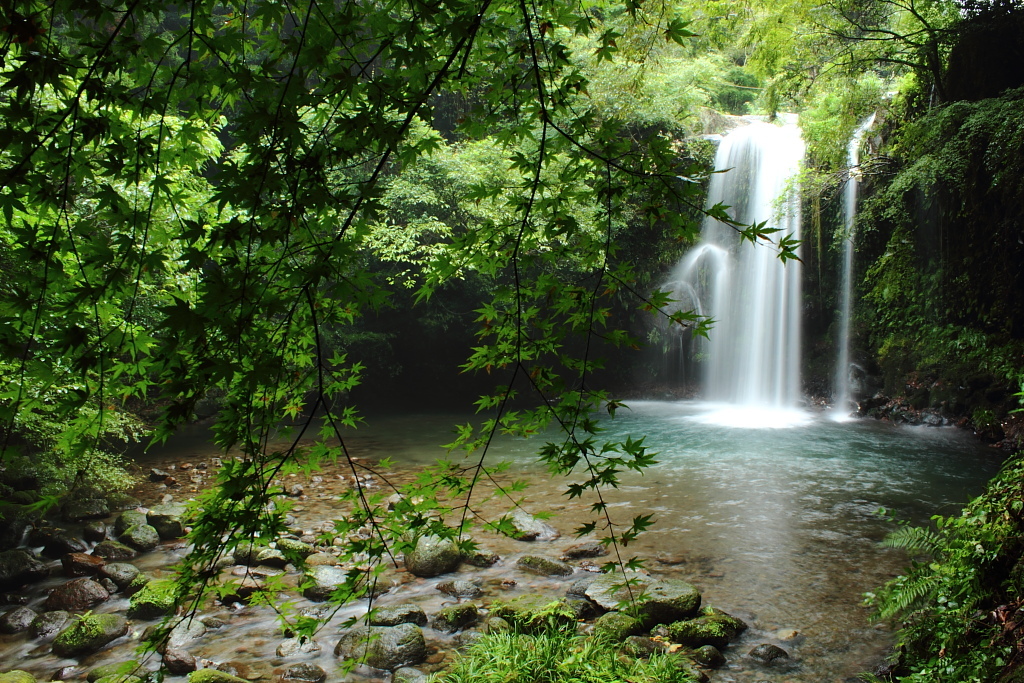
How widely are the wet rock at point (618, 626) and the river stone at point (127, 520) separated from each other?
16.4 feet

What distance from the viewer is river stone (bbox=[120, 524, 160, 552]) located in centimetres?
636

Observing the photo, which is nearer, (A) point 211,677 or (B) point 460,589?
(A) point 211,677

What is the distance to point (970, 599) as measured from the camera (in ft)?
11.5

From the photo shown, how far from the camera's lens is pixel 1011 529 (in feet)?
11.3

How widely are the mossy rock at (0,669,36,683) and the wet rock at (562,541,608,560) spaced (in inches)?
156

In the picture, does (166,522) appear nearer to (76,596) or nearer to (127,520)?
(127,520)

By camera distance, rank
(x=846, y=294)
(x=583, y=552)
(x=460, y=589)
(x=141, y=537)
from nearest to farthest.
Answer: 1. (x=460, y=589)
2. (x=583, y=552)
3. (x=141, y=537)
4. (x=846, y=294)

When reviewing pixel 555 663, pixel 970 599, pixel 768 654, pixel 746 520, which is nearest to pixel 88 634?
pixel 555 663

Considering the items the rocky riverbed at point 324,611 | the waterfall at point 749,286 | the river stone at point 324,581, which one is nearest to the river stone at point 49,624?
the rocky riverbed at point 324,611

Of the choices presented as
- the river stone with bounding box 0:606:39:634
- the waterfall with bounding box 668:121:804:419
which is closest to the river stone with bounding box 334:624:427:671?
the river stone with bounding box 0:606:39:634

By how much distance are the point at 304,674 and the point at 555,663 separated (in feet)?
5.42

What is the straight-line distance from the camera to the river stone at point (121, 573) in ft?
18.1

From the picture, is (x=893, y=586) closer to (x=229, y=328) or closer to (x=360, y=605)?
(x=360, y=605)

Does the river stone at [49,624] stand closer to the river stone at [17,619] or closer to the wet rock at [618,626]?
the river stone at [17,619]
